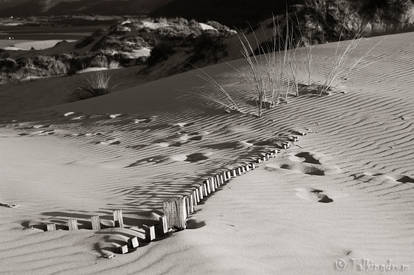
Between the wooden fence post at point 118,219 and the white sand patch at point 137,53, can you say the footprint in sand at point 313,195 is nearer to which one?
the wooden fence post at point 118,219

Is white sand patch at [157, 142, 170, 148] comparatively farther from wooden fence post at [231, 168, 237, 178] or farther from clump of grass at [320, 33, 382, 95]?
clump of grass at [320, 33, 382, 95]

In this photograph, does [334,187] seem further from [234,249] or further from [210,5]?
[210,5]

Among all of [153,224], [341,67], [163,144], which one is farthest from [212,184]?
[341,67]

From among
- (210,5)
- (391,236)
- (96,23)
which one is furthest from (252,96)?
(96,23)

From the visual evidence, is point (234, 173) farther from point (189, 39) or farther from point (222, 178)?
point (189, 39)

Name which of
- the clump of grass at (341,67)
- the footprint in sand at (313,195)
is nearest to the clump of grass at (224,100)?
the clump of grass at (341,67)

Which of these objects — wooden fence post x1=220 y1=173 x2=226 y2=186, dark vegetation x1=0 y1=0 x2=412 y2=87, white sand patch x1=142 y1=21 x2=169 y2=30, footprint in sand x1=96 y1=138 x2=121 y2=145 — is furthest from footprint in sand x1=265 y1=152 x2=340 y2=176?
white sand patch x1=142 y1=21 x2=169 y2=30
